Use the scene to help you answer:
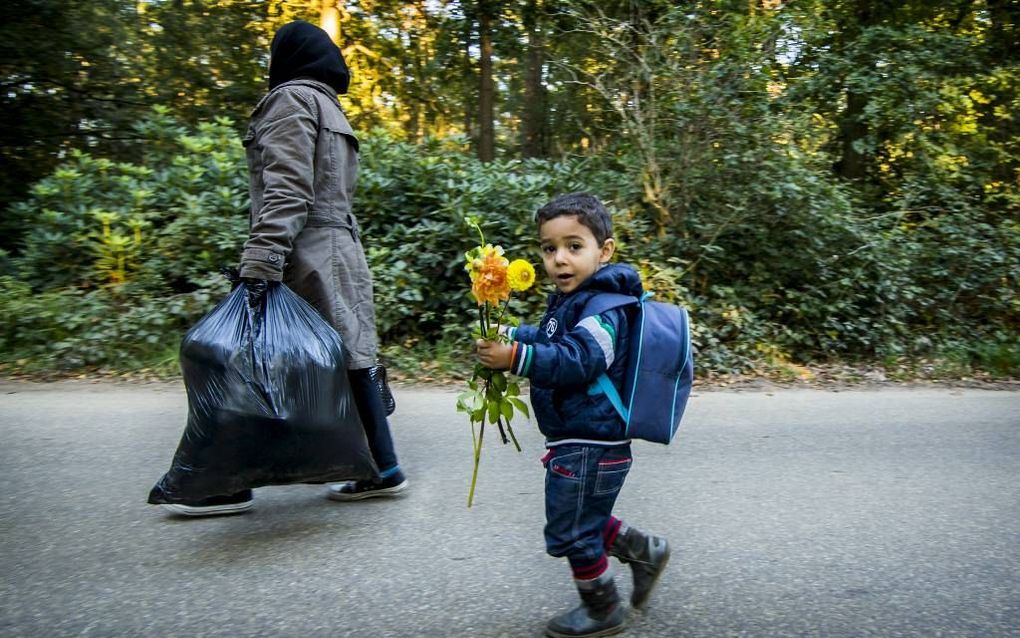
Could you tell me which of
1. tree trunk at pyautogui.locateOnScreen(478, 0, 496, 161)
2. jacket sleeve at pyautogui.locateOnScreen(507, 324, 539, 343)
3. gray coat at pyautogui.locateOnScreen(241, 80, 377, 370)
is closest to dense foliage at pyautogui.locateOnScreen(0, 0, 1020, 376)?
tree trunk at pyautogui.locateOnScreen(478, 0, 496, 161)

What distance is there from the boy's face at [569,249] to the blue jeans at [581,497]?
0.51 m

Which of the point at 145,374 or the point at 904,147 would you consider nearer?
the point at 145,374

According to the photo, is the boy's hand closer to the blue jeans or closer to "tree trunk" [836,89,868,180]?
the blue jeans

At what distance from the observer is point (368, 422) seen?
3303 millimetres

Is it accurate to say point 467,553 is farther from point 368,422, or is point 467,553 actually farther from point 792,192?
point 792,192

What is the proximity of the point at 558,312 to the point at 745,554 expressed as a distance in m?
1.31

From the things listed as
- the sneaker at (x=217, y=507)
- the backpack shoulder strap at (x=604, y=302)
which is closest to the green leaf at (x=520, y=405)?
the backpack shoulder strap at (x=604, y=302)

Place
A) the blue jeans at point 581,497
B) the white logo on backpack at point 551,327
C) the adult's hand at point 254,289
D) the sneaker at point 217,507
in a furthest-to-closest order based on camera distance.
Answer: the sneaker at point 217,507 → the adult's hand at point 254,289 → the white logo on backpack at point 551,327 → the blue jeans at point 581,497

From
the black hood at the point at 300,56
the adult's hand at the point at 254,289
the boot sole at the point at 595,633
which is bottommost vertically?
the boot sole at the point at 595,633

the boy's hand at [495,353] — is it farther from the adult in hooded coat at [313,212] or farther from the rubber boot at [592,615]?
the adult in hooded coat at [313,212]

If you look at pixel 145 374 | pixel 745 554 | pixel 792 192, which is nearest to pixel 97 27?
pixel 145 374

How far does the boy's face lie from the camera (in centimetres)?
226

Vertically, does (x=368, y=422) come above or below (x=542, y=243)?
below

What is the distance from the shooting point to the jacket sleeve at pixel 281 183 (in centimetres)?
291
